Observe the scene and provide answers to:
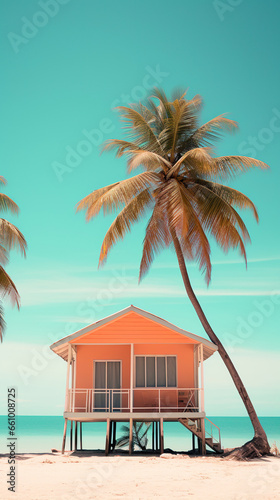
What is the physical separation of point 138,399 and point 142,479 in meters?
8.10

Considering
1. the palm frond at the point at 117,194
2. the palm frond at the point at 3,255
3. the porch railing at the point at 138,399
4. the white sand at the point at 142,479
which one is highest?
the palm frond at the point at 117,194

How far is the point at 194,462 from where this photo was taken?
52.0 ft

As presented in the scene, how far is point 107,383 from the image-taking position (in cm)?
2077

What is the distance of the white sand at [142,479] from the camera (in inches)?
424

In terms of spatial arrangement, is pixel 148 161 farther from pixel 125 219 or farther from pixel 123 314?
pixel 123 314

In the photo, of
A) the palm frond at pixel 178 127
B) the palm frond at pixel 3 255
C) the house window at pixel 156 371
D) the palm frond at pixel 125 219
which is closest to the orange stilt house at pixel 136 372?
the house window at pixel 156 371

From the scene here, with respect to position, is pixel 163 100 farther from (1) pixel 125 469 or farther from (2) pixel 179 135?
(1) pixel 125 469

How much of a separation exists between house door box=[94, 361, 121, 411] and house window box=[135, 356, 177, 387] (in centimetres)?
78

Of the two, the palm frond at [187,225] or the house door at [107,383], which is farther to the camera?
the house door at [107,383]

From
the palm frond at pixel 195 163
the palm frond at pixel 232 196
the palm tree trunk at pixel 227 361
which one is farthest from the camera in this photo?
the palm frond at pixel 232 196

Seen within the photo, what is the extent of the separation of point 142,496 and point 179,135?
44.8ft

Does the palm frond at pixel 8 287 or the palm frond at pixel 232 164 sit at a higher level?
the palm frond at pixel 232 164

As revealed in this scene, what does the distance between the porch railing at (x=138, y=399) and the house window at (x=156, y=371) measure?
264mm

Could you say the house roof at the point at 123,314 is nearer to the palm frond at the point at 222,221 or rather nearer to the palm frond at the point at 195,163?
the palm frond at the point at 222,221
